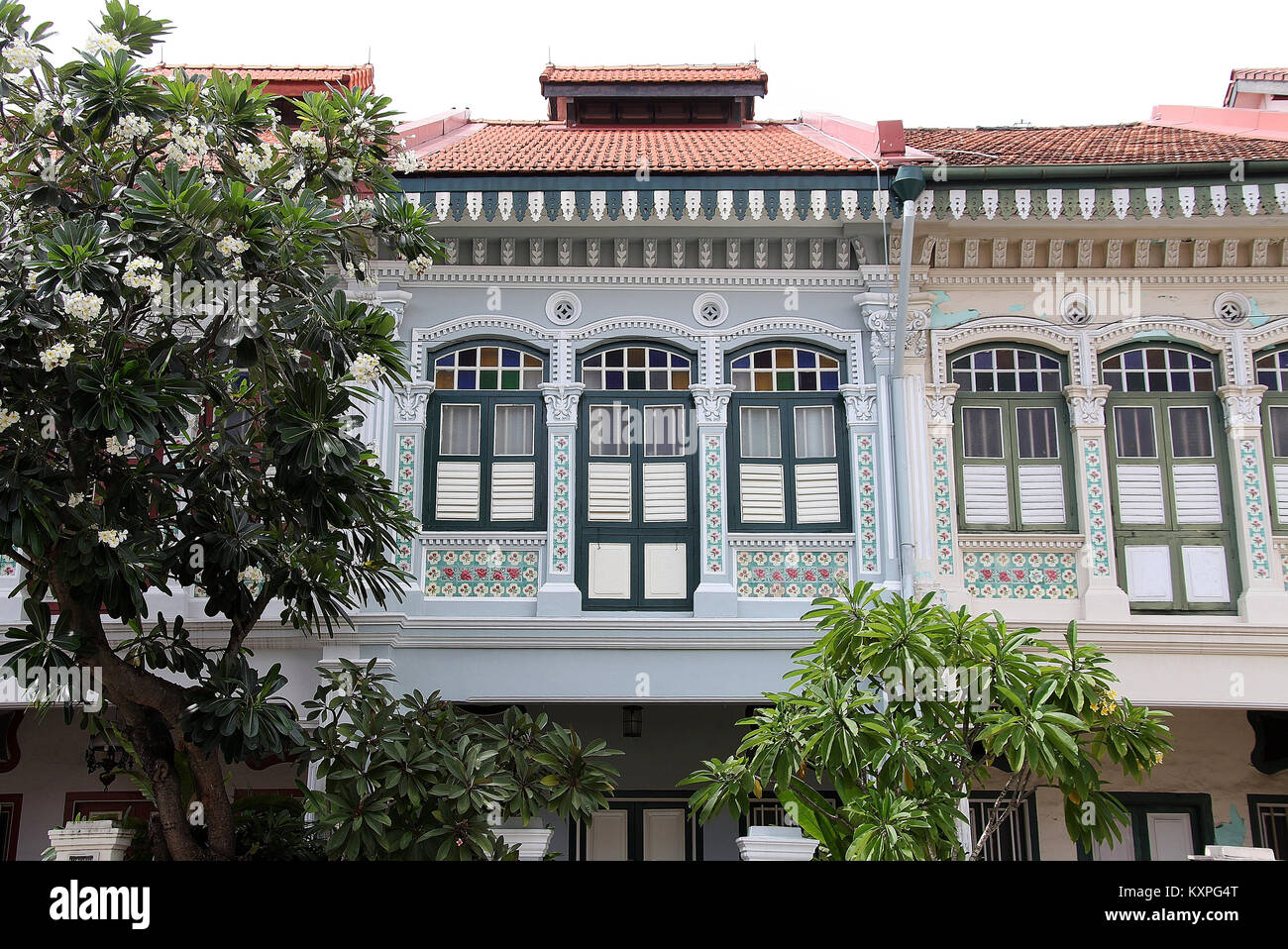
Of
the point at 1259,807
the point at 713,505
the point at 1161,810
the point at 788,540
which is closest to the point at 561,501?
the point at 713,505

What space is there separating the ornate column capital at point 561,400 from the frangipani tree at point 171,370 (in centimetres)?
260

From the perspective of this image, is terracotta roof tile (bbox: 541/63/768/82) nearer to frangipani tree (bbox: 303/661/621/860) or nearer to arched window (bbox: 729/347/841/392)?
arched window (bbox: 729/347/841/392)

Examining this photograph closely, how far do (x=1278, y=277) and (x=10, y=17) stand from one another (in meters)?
10.7

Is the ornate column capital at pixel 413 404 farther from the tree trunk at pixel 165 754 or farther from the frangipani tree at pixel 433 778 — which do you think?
the tree trunk at pixel 165 754

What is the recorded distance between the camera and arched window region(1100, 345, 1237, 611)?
11.2 meters

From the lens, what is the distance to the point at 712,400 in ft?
37.7

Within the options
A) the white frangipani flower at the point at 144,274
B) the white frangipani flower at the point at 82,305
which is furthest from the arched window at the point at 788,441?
the white frangipani flower at the point at 82,305

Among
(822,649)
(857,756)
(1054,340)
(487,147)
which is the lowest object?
(857,756)

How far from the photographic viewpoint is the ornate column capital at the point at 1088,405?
1142 cm

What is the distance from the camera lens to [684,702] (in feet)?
36.0

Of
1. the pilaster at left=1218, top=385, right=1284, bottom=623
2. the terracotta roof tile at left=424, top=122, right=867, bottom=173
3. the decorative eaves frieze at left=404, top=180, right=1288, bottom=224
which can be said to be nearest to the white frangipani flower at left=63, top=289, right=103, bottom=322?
the decorative eaves frieze at left=404, top=180, right=1288, bottom=224

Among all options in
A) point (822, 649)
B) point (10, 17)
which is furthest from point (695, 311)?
point (10, 17)

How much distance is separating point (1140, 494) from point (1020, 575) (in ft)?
4.47
